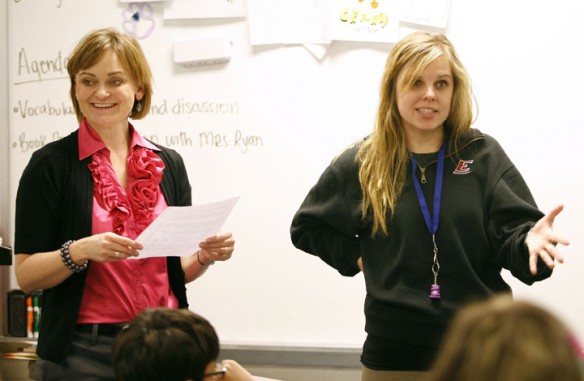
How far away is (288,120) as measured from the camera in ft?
10.3

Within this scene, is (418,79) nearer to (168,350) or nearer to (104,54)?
(104,54)

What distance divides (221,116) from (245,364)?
1.00m

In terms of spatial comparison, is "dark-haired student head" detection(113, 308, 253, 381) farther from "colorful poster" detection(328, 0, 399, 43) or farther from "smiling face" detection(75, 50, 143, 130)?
"colorful poster" detection(328, 0, 399, 43)

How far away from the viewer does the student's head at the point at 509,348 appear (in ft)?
2.64

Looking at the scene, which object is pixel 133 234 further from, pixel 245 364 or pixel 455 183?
pixel 245 364

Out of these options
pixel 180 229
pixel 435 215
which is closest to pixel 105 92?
pixel 180 229

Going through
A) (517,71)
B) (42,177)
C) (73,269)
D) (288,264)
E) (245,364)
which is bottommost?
(245,364)

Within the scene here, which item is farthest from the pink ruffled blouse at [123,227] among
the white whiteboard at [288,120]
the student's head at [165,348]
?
the white whiteboard at [288,120]

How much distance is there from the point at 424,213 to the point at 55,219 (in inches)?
36.3

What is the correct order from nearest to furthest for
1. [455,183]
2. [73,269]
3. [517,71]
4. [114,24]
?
1. [73,269]
2. [455,183]
3. [517,71]
4. [114,24]

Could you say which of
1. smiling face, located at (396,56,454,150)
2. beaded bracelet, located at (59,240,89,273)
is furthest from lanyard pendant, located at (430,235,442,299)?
beaded bracelet, located at (59,240,89,273)

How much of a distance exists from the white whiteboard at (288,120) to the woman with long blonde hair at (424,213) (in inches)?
38.3

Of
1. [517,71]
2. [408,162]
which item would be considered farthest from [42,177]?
[517,71]

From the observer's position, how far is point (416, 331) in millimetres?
1960
